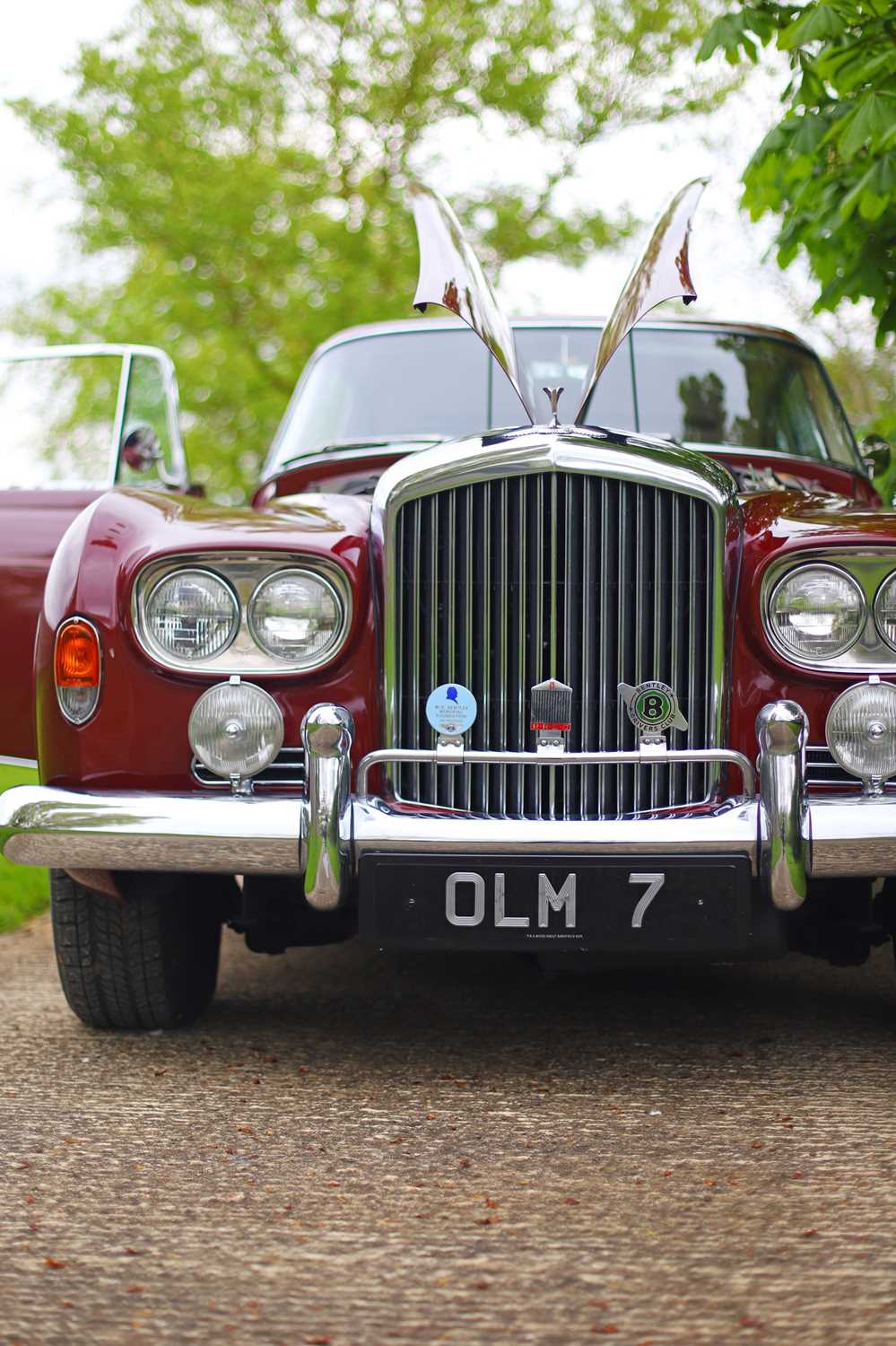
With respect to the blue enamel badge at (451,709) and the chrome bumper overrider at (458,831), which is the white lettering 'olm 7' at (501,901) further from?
the blue enamel badge at (451,709)

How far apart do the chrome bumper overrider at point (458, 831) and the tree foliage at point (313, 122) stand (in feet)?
40.4

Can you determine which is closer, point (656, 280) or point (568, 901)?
point (568, 901)

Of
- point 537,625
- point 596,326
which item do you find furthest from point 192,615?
point 596,326

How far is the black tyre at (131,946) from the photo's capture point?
3684 millimetres

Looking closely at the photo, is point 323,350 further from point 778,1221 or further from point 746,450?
point 778,1221

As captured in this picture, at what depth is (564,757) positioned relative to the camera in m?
3.28

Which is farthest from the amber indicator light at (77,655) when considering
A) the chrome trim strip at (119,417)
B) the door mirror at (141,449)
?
the chrome trim strip at (119,417)

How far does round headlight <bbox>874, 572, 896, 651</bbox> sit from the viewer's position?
131 inches

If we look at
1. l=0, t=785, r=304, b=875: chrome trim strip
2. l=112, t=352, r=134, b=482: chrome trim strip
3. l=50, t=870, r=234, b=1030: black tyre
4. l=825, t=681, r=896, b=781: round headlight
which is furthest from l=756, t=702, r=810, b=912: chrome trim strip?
l=112, t=352, r=134, b=482: chrome trim strip

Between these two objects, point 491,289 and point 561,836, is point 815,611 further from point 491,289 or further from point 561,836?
point 491,289

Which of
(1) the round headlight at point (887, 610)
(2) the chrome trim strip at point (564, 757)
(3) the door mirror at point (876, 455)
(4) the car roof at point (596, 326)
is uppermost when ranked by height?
(4) the car roof at point (596, 326)

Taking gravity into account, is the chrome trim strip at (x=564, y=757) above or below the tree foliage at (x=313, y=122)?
below

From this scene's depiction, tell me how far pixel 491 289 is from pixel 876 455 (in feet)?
5.41

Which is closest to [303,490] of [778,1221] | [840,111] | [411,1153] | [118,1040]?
[118,1040]
